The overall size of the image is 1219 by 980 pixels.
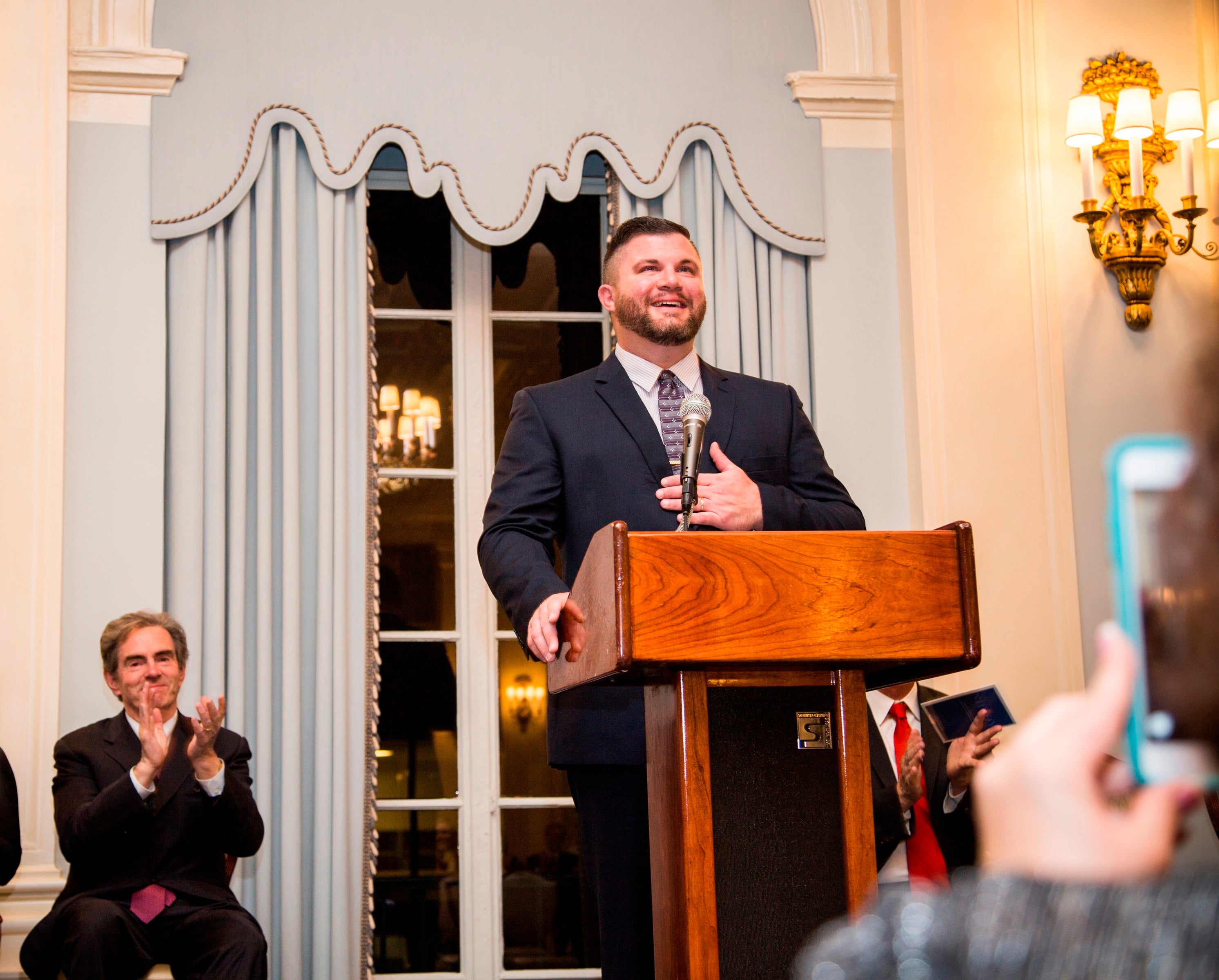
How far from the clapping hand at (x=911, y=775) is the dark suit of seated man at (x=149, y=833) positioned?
5.21 ft

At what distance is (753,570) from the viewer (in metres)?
1.67

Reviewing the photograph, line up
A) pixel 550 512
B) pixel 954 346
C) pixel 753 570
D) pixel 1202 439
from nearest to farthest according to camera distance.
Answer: pixel 1202 439 < pixel 753 570 < pixel 550 512 < pixel 954 346

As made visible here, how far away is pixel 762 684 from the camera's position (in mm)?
1826

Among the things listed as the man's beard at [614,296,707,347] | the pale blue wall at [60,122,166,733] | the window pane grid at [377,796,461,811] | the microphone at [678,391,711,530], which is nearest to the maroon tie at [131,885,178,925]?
the pale blue wall at [60,122,166,733]

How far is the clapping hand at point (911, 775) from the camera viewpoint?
9.89 feet

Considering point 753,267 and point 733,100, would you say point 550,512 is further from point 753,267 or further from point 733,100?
point 733,100

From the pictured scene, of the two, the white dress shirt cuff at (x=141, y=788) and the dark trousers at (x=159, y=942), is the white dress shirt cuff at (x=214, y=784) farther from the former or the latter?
the dark trousers at (x=159, y=942)

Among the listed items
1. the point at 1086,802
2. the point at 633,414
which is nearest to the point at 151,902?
the point at 633,414

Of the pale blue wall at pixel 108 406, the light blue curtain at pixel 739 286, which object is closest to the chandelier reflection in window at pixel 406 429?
the pale blue wall at pixel 108 406

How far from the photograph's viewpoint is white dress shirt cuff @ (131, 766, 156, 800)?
9.92ft

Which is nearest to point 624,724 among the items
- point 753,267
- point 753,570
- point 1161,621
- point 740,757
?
point 740,757

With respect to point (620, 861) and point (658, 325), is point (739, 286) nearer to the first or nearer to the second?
point (658, 325)

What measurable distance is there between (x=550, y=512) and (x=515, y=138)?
2.10 m

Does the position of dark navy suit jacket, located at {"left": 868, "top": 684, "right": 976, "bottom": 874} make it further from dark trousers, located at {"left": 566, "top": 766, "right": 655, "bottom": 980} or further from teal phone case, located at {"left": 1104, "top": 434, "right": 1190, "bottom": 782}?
teal phone case, located at {"left": 1104, "top": 434, "right": 1190, "bottom": 782}
